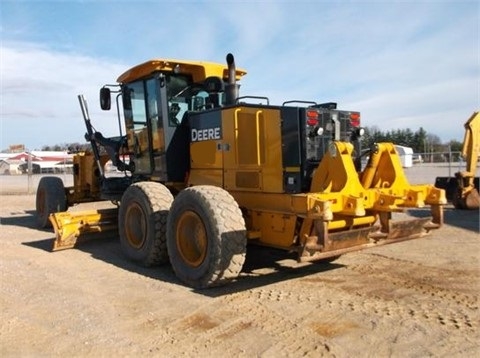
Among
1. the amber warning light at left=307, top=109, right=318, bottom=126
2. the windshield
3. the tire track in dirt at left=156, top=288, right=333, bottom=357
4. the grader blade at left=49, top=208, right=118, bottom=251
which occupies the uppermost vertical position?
the windshield

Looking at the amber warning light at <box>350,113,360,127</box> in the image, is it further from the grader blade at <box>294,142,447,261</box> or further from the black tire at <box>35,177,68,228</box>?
the black tire at <box>35,177,68,228</box>

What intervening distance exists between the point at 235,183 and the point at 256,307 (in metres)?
2.15

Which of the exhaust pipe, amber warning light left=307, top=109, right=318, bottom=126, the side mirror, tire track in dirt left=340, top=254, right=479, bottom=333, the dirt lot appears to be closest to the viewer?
the dirt lot

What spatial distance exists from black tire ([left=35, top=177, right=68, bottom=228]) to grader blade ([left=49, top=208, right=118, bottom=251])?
2.71 metres

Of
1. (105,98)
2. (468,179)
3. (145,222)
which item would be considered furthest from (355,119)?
(468,179)

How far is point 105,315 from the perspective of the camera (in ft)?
18.0

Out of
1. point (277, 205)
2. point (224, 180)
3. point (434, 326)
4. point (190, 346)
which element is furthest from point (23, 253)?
point (434, 326)

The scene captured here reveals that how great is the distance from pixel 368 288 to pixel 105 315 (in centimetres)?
311

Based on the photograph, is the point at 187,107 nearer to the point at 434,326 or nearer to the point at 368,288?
the point at 368,288

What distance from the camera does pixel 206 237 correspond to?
632 centimetres

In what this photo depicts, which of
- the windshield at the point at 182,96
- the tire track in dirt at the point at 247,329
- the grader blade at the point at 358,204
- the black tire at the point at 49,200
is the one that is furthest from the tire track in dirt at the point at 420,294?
the black tire at the point at 49,200

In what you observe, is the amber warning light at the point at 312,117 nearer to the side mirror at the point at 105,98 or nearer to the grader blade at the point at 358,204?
the grader blade at the point at 358,204

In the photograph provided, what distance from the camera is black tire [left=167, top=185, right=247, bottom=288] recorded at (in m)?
6.08

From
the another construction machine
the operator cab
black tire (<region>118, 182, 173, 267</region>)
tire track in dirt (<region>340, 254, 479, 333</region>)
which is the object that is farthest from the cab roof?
the another construction machine
